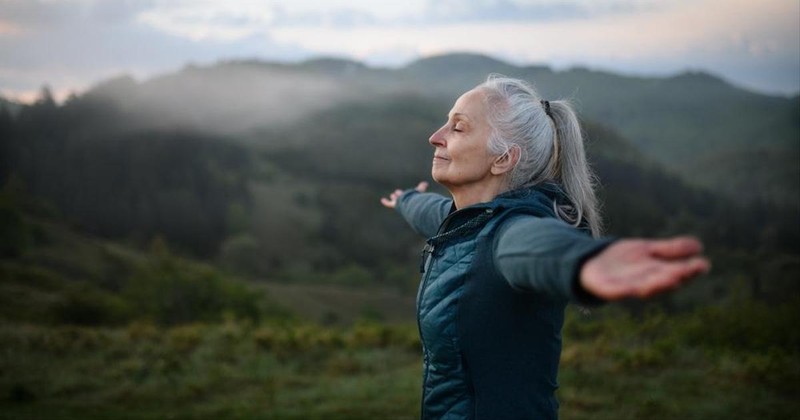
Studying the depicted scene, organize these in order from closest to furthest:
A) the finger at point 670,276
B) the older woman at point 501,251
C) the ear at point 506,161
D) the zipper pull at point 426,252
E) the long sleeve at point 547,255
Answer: the finger at point 670,276 < the long sleeve at point 547,255 < the older woman at point 501,251 < the ear at point 506,161 < the zipper pull at point 426,252

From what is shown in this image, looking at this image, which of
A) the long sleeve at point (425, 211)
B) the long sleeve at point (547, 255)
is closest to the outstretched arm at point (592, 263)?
the long sleeve at point (547, 255)

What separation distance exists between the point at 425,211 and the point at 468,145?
1478 millimetres

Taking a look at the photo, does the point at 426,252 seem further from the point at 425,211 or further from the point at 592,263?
the point at 425,211

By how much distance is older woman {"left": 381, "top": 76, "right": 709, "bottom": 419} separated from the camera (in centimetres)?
218

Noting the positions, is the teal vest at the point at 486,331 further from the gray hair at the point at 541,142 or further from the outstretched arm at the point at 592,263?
the outstretched arm at the point at 592,263

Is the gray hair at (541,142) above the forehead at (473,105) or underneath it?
underneath

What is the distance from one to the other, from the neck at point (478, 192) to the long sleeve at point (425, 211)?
1043 mm

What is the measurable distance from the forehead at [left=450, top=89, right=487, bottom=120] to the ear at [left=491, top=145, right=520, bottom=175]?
Answer: 162 millimetres

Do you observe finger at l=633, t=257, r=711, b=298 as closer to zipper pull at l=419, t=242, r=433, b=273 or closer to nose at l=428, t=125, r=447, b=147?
zipper pull at l=419, t=242, r=433, b=273

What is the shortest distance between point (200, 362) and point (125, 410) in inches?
73.0

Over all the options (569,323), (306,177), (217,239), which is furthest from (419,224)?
(306,177)

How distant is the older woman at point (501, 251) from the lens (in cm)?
218

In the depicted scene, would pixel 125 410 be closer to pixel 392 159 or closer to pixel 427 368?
pixel 427 368

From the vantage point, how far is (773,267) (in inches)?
935
